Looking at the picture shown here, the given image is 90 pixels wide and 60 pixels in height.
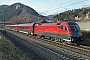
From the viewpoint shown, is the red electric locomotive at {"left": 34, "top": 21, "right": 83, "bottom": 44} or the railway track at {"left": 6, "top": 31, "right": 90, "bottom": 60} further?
the red electric locomotive at {"left": 34, "top": 21, "right": 83, "bottom": 44}

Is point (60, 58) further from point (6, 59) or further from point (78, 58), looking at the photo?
point (6, 59)

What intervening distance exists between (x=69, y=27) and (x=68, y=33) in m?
0.87

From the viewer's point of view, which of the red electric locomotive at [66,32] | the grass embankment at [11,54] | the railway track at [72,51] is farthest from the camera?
the red electric locomotive at [66,32]

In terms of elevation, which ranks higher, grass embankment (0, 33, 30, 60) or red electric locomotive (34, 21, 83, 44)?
red electric locomotive (34, 21, 83, 44)

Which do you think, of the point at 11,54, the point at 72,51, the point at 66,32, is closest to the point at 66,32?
the point at 66,32

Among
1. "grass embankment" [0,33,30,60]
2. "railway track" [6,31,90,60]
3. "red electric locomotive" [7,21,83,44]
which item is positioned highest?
"red electric locomotive" [7,21,83,44]

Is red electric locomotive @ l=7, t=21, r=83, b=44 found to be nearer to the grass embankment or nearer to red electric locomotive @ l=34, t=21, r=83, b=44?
red electric locomotive @ l=34, t=21, r=83, b=44

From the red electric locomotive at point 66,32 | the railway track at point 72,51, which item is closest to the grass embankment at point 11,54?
the railway track at point 72,51

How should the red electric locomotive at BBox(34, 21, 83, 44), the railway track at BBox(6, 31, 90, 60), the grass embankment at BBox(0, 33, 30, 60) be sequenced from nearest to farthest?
the grass embankment at BBox(0, 33, 30, 60)
the railway track at BBox(6, 31, 90, 60)
the red electric locomotive at BBox(34, 21, 83, 44)

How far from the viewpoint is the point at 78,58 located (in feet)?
53.7

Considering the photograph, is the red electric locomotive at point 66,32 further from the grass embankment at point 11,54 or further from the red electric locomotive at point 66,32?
the grass embankment at point 11,54

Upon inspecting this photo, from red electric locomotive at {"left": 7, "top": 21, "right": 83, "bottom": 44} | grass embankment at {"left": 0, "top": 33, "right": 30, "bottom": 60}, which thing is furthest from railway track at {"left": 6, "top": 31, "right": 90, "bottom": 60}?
grass embankment at {"left": 0, "top": 33, "right": 30, "bottom": 60}

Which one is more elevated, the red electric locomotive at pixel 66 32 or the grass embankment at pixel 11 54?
the red electric locomotive at pixel 66 32

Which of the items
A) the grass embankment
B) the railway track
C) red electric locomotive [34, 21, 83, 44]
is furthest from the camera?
red electric locomotive [34, 21, 83, 44]
